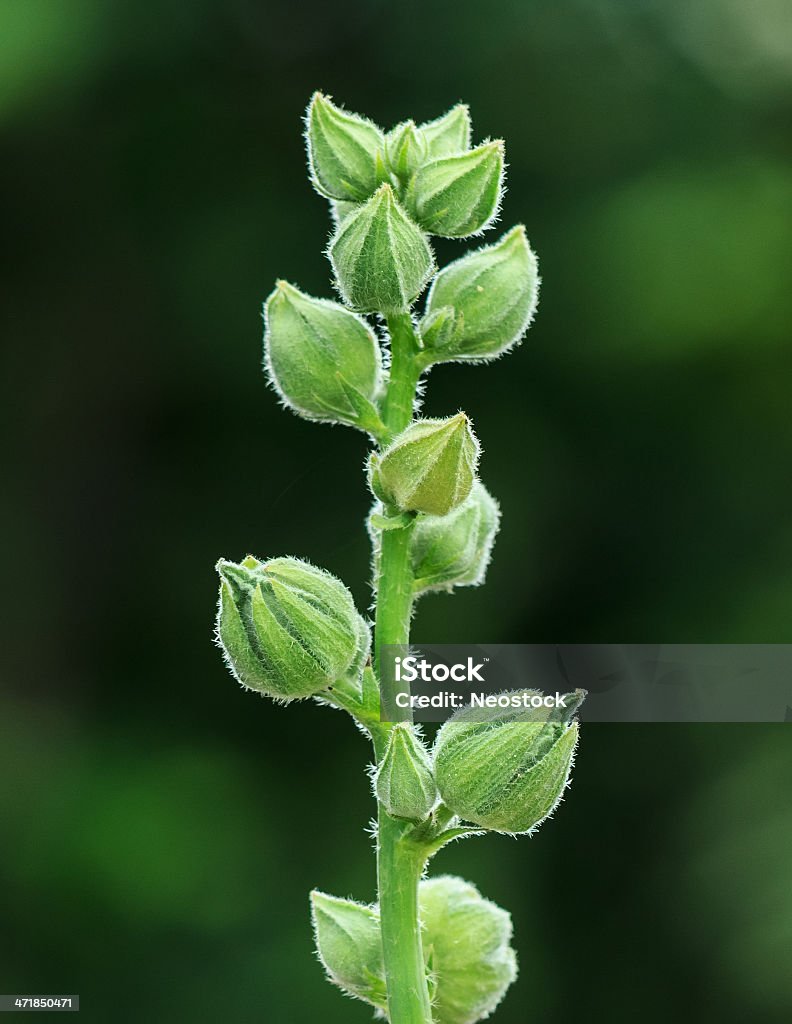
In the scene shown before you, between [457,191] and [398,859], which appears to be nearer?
[398,859]

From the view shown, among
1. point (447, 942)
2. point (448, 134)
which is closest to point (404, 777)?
point (447, 942)

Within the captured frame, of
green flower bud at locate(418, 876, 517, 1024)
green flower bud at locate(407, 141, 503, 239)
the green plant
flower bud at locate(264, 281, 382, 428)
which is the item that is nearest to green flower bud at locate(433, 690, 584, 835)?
the green plant

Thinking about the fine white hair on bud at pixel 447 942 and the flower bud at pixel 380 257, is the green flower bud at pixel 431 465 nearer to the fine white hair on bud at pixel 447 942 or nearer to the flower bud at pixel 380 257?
the flower bud at pixel 380 257

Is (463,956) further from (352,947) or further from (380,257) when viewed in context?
(380,257)

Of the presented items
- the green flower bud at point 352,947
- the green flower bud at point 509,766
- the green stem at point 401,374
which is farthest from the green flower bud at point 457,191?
the green flower bud at point 352,947

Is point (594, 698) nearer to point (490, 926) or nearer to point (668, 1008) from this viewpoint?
point (490, 926)

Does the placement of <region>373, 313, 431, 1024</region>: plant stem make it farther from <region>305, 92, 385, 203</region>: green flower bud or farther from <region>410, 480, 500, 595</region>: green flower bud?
<region>305, 92, 385, 203</region>: green flower bud

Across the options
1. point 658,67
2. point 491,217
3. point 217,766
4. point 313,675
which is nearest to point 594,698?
point 313,675
